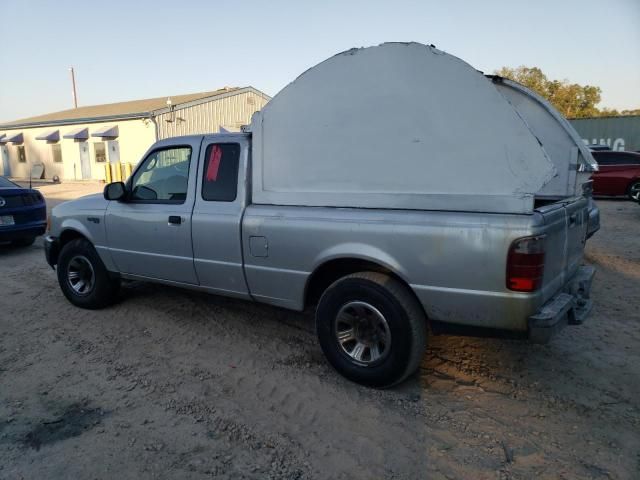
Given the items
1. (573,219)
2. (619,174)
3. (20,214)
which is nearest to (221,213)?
(573,219)

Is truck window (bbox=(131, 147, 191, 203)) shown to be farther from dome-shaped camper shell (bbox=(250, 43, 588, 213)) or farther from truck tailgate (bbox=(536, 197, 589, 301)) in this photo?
truck tailgate (bbox=(536, 197, 589, 301))

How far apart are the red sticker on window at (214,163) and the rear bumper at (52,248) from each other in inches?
101

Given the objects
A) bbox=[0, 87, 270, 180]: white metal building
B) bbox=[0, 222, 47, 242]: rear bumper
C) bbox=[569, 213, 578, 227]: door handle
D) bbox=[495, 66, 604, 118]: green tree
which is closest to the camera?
bbox=[569, 213, 578, 227]: door handle

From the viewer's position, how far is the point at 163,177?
4.60 meters

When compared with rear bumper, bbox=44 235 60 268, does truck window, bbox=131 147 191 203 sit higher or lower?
higher

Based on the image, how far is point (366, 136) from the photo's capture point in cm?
344

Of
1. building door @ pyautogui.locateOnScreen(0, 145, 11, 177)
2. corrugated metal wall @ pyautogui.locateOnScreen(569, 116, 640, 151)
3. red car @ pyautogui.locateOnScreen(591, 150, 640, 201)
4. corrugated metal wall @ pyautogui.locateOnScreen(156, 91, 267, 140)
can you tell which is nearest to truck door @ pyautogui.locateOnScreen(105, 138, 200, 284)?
red car @ pyautogui.locateOnScreen(591, 150, 640, 201)

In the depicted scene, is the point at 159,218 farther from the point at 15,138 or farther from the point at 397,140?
the point at 15,138

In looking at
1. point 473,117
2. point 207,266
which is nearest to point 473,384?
point 473,117

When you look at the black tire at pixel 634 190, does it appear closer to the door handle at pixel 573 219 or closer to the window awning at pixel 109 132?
the door handle at pixel 573 219

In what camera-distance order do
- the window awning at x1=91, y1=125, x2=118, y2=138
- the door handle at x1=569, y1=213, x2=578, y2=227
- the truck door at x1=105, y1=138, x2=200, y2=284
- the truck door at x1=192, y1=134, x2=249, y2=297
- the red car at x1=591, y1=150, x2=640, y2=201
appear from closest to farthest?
the door handle at x1=569, y1=213, x2=578, y2=227
the truck door at x1=192, y1=134, x2=249, y2=297
the truck door at x1=105, y1=138, x2=200, y2=284
the red car at x1=591, y1=150, x2=640, y2=201
the window awning at x1=91, y1=125, x2=118, y2=138

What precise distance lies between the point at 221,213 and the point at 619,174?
14.0m

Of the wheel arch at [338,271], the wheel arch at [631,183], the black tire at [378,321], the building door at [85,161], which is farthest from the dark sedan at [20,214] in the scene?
the building door at [85,161]

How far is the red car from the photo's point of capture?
13547mm
